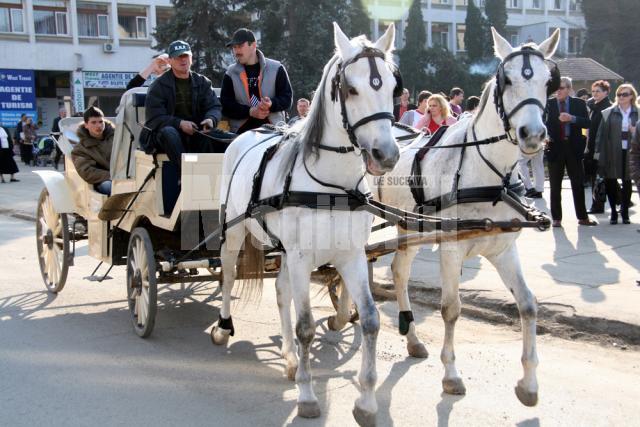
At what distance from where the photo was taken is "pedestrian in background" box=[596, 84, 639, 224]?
35.1 ft

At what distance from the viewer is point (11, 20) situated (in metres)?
34.9

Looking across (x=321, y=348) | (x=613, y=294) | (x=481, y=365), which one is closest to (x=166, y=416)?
(x=321, y=348)

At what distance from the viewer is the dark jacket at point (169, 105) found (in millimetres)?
6215

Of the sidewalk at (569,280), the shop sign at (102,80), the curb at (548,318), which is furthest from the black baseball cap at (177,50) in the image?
the shop sign at (102,80)

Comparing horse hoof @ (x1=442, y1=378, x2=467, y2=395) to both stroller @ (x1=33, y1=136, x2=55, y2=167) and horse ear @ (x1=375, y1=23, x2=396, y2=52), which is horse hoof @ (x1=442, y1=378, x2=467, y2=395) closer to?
horse ear @ (x1=375, y1=23, x2=396, y2=52)

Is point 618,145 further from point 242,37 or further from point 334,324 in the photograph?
point 242,37

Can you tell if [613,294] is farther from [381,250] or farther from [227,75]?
[227,75]

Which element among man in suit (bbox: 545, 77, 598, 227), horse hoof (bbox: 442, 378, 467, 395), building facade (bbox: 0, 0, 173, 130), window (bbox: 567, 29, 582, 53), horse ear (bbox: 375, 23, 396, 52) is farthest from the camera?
window (bbox: 567, 29, 582, 53)

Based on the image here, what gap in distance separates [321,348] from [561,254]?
4.23m

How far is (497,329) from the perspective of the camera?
621 centimetres

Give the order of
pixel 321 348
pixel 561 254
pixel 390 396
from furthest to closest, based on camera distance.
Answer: pixel 561 254 < pixel 321 348 < pixel 390 396

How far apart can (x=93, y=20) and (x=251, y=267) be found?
34820 millimetres

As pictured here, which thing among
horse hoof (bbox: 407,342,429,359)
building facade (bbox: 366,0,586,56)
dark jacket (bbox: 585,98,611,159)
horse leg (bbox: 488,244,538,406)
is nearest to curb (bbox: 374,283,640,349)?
horse hoof (bbox: 407,342,429,359)

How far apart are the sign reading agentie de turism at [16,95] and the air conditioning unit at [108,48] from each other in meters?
3.90
